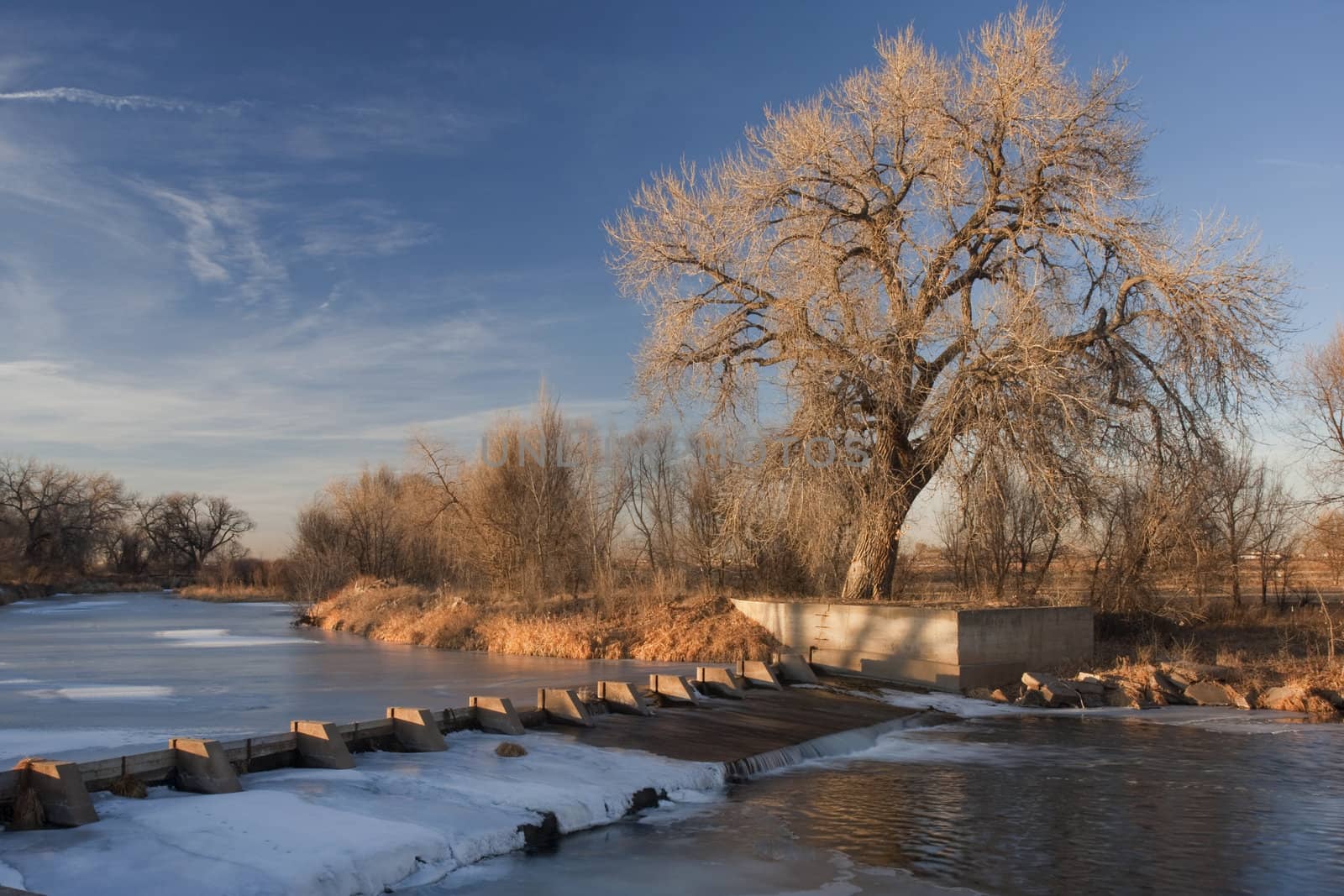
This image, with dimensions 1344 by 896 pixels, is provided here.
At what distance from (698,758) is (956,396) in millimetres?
9476

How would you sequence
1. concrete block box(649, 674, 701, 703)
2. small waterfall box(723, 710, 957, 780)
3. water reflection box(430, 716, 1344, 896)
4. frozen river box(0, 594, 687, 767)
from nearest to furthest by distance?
water reflection box(430, 716, 1344, 896) < small waterfall box(723, 710, 957, 780) < frozen river box(0, 594, 687, 767) < concrete block box(649, 674, 701, 703)

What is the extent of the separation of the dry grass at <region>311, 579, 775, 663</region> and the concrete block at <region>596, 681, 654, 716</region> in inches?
289

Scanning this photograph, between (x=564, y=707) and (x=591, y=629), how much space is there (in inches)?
434

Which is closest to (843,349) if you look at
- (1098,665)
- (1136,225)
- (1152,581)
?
(1136,225)

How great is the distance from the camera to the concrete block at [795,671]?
18.3 meters

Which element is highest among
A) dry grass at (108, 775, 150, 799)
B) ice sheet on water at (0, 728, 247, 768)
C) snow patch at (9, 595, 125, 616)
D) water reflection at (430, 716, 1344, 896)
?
dry grass at (108, 775, 150, 799)

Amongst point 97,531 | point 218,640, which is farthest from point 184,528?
point 218,640

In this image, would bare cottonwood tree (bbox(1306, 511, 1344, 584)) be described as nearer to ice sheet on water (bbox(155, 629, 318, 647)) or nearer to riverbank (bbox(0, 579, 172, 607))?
ice sheet on water (bbox(155, 629, 318, 647))

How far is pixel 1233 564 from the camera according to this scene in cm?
2536

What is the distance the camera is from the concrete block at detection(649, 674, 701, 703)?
604 inches

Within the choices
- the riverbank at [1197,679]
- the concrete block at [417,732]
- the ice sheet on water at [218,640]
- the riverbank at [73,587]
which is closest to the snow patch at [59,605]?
the riverbank at [73,587]

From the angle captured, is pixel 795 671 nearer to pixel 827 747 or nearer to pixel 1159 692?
pixel 827 747

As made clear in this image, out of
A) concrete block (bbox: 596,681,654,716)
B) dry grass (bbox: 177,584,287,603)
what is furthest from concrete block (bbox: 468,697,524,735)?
dry grass (bbox: 177,584,287,603)

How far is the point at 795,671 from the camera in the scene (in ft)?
60.6
